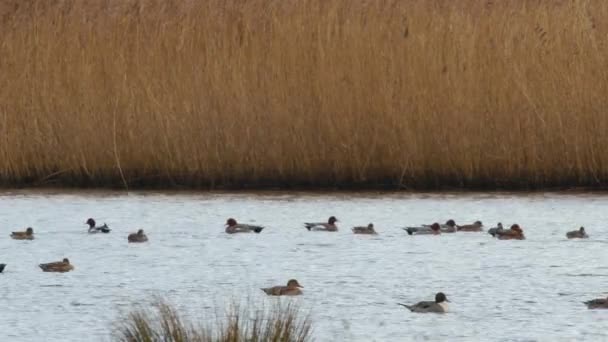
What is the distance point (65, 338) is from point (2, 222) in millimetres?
5256

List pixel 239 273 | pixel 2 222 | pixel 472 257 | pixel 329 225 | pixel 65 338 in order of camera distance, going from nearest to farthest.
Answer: pixel 65 338
pixel 239 273
pixel 472 257
pixel 329 225
pixel 2 222

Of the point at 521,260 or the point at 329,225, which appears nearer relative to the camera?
the point at 521,260

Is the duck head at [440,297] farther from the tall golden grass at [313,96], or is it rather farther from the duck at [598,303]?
the tall golden grass at [313,96]

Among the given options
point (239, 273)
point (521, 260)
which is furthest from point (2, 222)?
point (521, 260)

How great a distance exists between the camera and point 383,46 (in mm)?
14781

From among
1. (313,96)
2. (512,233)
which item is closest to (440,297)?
(512,233)

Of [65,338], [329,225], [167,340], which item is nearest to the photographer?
[167,340]

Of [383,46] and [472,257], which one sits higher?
[383,46]

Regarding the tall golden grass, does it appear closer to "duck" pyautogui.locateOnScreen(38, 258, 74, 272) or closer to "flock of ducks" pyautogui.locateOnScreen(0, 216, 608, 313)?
"flock of ducks" pyautogui.locateOnScreen(0, 216, 608, 313)

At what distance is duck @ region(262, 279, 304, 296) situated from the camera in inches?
366

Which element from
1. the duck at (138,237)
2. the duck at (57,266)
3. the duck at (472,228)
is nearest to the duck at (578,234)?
the duck at (472,228)

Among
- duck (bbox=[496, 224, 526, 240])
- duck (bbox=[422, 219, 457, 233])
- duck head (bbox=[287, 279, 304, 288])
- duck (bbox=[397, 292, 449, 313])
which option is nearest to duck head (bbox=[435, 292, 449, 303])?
duck (bbox=[397, 292, 449, 313])

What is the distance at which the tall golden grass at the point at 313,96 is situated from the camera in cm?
1458

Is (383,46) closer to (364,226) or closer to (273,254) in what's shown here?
(364,226)
